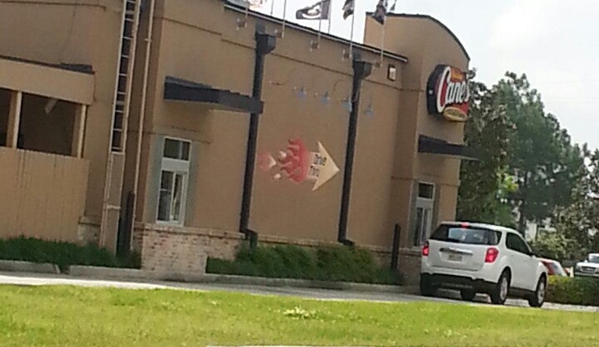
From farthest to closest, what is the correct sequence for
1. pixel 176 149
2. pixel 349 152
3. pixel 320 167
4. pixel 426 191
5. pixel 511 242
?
pixel 426 191
pixel 349 152
pixel 320 167
pixel 511 242
pixel 176 149

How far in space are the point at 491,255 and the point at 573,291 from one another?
7942mm

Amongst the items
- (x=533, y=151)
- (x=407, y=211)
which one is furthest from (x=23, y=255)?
(x=533, y=151)

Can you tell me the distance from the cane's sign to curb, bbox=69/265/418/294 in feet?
15.7

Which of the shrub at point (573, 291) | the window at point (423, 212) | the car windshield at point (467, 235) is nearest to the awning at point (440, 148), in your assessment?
the window at point (423, 212)

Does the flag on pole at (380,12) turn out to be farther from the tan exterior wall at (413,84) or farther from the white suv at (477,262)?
the white suv at (477,262)

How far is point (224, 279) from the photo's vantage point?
2753 centimetres

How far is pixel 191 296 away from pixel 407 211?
55.7 ft

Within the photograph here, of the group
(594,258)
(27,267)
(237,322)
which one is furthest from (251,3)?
(594,258)

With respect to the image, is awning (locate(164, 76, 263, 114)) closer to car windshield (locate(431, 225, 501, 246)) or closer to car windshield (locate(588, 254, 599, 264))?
car windshield (locate(431, 225, 501, 246))

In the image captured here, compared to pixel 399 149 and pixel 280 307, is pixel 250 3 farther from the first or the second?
pixel 280 307

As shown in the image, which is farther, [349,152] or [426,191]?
[426,191]

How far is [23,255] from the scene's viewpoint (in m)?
23.9

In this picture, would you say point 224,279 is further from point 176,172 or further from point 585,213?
point 585,213

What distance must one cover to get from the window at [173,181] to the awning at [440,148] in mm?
8937
